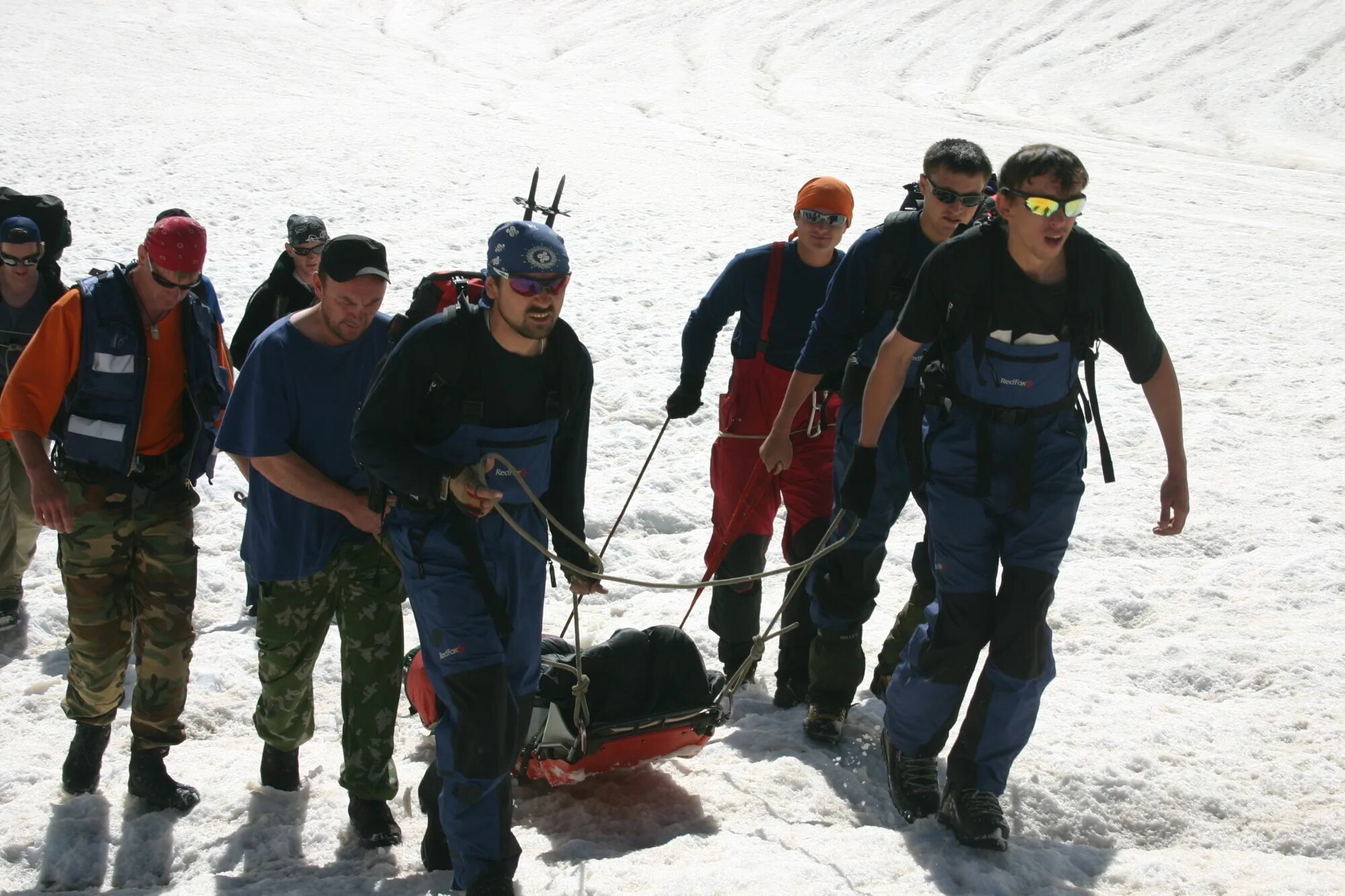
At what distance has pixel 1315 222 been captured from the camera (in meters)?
18.7

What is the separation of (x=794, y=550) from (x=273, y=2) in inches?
1912

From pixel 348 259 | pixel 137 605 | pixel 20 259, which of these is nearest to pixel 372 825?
pixel 137 605

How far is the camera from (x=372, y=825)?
4.97 meters

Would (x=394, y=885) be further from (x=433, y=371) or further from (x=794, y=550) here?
(x=794, y=550)

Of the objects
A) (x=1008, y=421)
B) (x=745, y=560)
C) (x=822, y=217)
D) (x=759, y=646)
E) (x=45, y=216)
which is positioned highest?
(x=822, y=217)

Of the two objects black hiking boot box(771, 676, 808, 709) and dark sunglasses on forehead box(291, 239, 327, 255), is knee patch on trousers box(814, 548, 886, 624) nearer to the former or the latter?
black hiking boot box(771, 676, 808, 709)

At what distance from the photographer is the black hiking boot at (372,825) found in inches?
196

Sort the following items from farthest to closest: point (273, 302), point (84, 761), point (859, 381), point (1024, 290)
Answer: point (273, 302) → point (859, 381) → point (84, 761) → point (1024, 290)

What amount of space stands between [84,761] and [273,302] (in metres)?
2.52

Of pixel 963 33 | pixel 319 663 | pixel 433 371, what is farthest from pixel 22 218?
pixel 963 33

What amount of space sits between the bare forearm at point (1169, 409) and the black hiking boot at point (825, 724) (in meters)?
1.81

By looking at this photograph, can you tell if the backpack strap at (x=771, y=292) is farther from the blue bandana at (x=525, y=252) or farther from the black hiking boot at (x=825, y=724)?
the blue bandana at (x=525, y=252)

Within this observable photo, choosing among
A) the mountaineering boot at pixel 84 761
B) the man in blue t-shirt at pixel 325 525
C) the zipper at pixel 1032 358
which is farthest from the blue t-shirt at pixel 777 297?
the mountaineering boot at pixel 84 761

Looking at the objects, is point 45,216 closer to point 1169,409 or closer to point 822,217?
point 822,217
